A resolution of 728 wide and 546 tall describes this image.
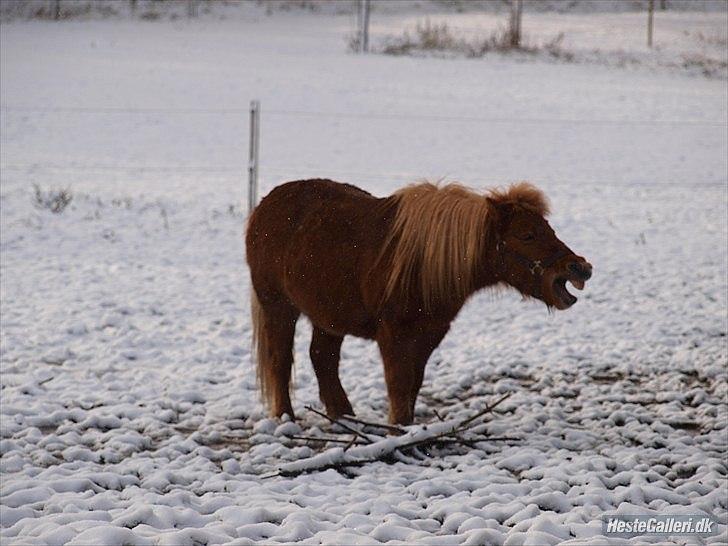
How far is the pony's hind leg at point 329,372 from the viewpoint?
5.02 metres

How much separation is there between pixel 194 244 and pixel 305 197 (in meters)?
4.22

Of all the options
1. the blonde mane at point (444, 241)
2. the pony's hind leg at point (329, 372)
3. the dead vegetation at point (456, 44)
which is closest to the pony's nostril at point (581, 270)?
the blonde mane at point (444, 241)

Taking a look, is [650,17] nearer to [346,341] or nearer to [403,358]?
[346,341]

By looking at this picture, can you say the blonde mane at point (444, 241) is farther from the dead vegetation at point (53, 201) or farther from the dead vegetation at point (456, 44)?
the dead vegetation at point (456, 44)

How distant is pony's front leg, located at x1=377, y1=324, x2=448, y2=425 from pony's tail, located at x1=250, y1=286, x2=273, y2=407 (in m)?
0.76

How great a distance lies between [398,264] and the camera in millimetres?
4516

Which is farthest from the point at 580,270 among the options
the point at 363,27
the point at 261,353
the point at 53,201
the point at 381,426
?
the point at 363,27

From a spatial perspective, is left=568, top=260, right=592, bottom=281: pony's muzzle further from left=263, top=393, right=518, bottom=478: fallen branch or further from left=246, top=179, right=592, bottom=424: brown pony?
left=263, top=393, right=518, bottom=478: fallen branch

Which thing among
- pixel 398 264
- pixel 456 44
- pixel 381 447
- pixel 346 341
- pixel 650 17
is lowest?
pixel 346 341

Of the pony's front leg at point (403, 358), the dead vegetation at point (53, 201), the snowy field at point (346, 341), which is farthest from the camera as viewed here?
the dead vegetation at point (53, 201)

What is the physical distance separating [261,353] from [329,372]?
1.38 ft

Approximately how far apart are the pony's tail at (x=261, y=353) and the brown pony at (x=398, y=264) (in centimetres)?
3

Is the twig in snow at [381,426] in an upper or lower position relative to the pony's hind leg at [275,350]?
lower

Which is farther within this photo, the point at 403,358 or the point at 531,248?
the point at 403,358
